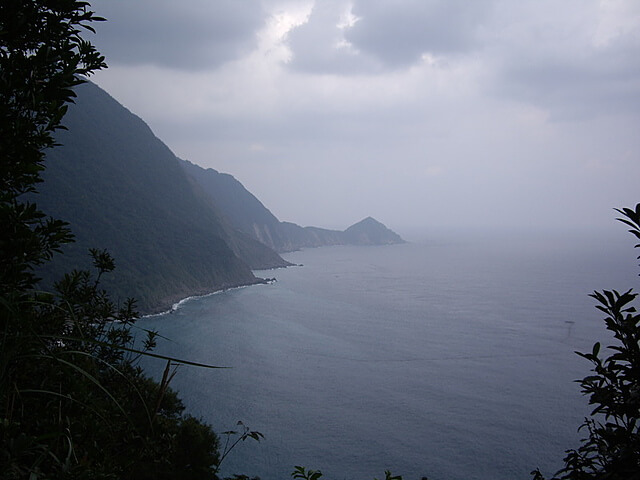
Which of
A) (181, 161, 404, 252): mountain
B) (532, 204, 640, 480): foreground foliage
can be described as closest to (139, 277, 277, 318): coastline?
(532, 204, 640, 480): foreground foliage

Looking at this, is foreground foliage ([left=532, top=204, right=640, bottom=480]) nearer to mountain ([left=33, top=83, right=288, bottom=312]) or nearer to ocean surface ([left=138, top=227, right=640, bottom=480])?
ocean surface ([left=138, top=227, right=640, bottom=480])

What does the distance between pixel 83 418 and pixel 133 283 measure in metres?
64.8

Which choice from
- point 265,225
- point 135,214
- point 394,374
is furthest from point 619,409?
point 265,225

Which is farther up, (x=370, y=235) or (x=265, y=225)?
(x=370, y=235)

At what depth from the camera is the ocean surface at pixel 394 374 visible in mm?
26656

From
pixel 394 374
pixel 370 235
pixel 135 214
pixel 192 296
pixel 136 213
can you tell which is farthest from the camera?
pixel 370 235

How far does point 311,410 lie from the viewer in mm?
32562

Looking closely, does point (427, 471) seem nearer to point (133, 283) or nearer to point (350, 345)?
point (350, 345)

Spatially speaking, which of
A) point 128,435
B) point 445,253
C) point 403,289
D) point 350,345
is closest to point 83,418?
point 128,435

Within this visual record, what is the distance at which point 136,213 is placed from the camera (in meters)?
84.2

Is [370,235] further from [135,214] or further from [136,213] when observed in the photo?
[135,214]

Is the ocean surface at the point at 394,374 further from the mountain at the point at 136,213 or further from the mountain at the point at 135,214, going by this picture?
the mountain at the point at 136,213

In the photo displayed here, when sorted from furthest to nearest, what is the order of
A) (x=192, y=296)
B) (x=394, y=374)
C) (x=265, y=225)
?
(x=265, y=225) → (x=192, y=296) → (x=394, y=374)

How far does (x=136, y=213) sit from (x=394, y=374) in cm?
6334
